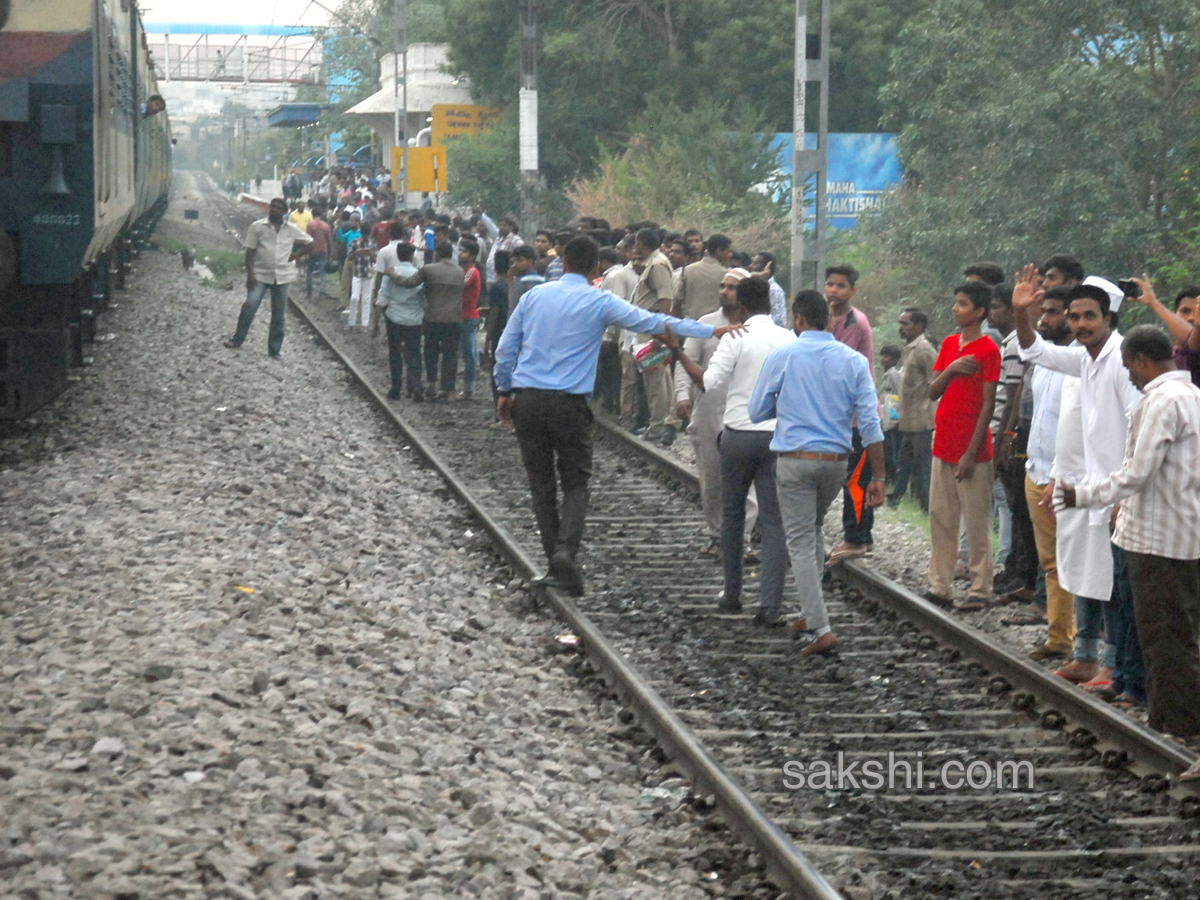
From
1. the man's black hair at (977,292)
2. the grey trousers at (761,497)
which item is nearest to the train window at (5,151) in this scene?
the grey trousers at (761,497)

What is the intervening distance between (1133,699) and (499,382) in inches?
164

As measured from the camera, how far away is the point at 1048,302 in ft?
23.6

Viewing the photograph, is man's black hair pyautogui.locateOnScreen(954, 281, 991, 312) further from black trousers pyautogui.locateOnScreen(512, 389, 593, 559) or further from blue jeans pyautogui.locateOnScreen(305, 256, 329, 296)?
blue jeans pyautogui.locateOnScreen(305, 256, 329, 296)

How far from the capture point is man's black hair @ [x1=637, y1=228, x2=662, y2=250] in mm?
13867

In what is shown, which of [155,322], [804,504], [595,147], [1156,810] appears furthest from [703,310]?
[595,147]

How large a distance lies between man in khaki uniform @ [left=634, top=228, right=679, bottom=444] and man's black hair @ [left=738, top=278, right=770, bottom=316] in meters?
4.89

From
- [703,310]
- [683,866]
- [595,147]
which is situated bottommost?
[683,866]

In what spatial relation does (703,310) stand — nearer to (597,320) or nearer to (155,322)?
(597,320)

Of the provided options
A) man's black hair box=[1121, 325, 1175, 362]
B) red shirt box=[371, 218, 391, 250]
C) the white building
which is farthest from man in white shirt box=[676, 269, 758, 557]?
the white building

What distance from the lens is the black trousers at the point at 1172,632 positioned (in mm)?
6027

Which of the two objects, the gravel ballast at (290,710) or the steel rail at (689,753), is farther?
the steel rail at (689,753)

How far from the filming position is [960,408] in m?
8.32

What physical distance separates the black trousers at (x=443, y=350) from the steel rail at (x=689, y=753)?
658 centimetres

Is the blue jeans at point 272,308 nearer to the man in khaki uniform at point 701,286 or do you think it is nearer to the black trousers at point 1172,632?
the man in khaki uniform at point 701,286
